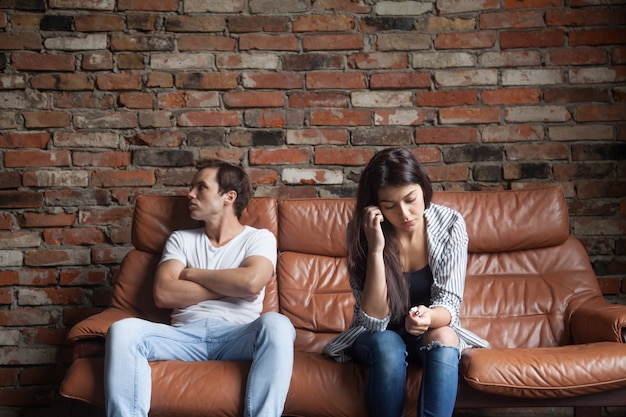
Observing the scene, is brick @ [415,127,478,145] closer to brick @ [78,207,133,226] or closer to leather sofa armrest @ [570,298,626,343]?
leather sofa armrest @ [570,298,626,343]

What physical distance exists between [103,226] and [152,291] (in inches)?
23.2

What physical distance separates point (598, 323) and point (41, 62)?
2.62 m

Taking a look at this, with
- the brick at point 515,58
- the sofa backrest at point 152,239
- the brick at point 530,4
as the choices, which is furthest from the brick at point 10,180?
the brick at point 530,4

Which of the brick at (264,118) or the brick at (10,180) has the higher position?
the brick at (264,118)

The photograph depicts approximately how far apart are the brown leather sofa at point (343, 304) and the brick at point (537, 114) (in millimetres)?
474

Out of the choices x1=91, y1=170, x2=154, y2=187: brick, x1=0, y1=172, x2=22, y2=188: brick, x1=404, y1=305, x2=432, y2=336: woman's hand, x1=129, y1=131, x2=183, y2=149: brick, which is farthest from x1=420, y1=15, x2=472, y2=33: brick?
x1=0, y1=172, x2=22, y2=188: brick

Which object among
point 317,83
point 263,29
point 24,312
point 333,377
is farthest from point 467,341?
point 24,312

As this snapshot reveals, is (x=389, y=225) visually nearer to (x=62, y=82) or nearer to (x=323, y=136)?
(x=323, y=136)

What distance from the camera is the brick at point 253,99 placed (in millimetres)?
2930

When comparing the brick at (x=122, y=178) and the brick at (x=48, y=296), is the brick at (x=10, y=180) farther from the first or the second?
the brick at (x=48, y=296)

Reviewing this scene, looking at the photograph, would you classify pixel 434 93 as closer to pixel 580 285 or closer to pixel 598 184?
pixel 598 184

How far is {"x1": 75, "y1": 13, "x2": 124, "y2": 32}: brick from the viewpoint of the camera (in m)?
2.91

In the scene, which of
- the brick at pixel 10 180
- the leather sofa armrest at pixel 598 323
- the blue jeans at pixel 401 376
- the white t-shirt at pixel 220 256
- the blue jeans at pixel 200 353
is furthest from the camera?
the brick at pixel 10 180

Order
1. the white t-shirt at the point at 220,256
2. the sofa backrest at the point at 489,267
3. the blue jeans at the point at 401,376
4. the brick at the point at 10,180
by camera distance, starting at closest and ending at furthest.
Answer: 1. the blue jeans at the point at 401,376
2. the white t-shirt at the point at 220,256
3. the sofa backrest at the point at 489,267
4. the brick at the point at 10,180
